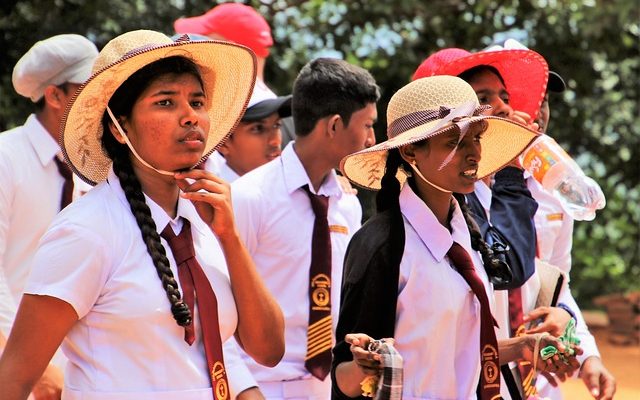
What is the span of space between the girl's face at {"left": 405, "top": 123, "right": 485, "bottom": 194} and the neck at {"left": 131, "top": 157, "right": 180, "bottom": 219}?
2.87 feet

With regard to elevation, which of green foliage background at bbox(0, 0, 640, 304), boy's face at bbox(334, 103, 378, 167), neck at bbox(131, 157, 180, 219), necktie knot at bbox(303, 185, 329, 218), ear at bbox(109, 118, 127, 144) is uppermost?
ear at bbox(109, 118, 127, 144)

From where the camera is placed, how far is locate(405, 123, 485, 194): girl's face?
411cm

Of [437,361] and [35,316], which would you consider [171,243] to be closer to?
[35,316]

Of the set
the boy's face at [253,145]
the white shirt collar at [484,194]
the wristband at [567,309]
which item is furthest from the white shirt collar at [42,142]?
the wristband at [567,309]

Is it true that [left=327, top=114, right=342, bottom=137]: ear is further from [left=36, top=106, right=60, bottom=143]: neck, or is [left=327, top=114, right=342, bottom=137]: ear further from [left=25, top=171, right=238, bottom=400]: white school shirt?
[left=25, top=171, right=238, bottom=400]: white school shirt

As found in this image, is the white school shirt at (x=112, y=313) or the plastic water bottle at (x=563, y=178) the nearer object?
the white school shirt at (x=112, y=313)

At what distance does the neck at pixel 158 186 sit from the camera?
12.3 ft

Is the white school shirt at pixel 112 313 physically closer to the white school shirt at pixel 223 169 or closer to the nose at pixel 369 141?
the nose at pixel 369 141

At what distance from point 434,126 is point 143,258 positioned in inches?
42.6

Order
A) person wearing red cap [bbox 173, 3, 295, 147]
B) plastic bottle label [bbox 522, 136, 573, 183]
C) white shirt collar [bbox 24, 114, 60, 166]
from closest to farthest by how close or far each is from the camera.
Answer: plastic bottle label [bbox 522, 136, 573, 183]
white shirt collar [bbox 24, 114, 60, 166]
person wearing red cap [bbox 173, 3, 295, 147]

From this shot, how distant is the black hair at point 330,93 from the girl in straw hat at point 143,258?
1788 mm

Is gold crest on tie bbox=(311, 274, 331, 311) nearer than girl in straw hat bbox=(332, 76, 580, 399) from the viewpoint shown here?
No

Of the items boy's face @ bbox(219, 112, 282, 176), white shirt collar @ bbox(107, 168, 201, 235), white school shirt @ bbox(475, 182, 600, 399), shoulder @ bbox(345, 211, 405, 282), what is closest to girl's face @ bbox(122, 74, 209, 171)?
white shirt collar @ bbox(107, 168, 201, 235)

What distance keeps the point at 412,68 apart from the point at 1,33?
4.35 m
